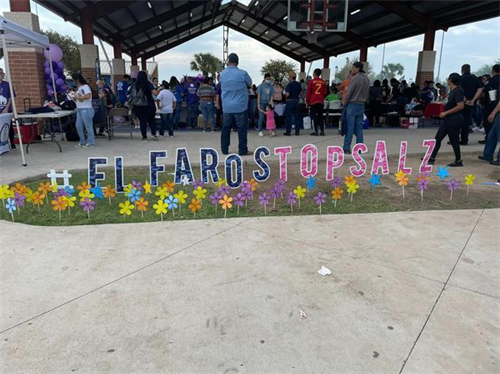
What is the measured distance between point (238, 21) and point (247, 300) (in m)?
30.7

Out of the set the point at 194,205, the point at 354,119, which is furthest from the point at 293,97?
the point at 194,205

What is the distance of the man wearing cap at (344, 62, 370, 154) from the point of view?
667 cm

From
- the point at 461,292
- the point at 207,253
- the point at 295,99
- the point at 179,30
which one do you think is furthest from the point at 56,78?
the point at 179,30

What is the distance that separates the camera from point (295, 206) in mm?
4227

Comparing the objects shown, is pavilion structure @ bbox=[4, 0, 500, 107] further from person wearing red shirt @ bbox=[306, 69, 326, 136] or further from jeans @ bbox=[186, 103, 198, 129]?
person wearing red shirt @ bbox=[306, 69, 326, 136]

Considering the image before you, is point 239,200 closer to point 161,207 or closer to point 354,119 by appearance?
point 161,207

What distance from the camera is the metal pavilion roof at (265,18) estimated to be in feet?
48.3

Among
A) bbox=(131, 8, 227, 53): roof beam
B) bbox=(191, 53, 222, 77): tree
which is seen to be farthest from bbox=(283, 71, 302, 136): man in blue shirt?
bbox=(191, 53, 222, 77): tree

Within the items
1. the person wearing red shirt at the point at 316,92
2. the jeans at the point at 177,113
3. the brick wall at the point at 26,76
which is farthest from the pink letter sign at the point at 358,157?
the brick wall at the point at 26,76

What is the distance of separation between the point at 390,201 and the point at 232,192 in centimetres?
195

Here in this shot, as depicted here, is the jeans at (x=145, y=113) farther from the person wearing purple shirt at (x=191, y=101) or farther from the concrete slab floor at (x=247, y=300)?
the concrete slab floor at (x=247, y=300)

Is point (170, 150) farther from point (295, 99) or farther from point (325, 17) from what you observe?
point (325, 17)

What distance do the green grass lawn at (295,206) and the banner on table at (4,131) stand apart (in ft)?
7.40

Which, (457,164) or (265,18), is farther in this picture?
(265,18)
